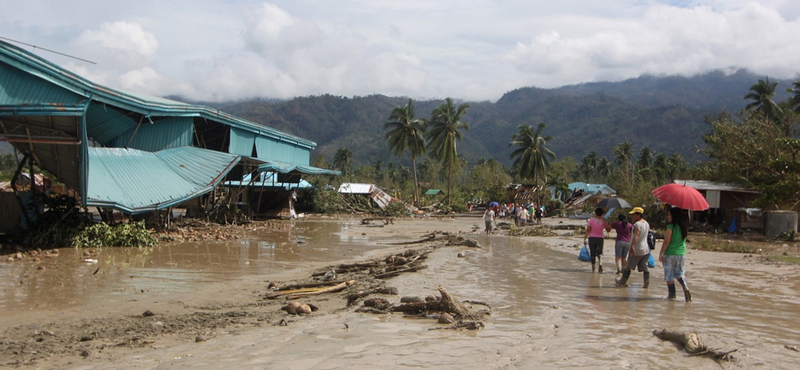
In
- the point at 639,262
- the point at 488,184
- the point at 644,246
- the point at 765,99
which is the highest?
the point at 765,99

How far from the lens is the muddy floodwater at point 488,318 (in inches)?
216

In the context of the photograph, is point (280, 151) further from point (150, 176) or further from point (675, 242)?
point (675, 242)

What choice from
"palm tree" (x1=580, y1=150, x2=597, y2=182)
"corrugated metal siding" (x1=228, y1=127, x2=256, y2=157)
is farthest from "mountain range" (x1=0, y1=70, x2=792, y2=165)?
"corrugated metal siding" (x1=228, y1=127, x2=256, y2=157)

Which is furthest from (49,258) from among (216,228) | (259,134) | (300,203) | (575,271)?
(300,203)

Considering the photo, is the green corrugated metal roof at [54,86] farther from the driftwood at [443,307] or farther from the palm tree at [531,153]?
the palm tree at [531,153]

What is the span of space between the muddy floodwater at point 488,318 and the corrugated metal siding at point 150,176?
180 cm

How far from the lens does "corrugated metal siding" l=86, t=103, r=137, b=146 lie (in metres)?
19.1

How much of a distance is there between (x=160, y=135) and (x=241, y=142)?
21.7ft

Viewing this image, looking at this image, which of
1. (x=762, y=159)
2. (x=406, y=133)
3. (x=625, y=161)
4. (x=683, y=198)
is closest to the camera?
(x=683, y=198)

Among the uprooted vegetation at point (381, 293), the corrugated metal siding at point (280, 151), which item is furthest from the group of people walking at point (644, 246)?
the corrugated metal siding at point (280, 151)

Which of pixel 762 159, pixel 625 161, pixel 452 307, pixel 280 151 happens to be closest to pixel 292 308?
pixel 452 307

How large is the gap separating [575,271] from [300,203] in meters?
31.0

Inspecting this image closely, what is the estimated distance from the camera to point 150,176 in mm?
19016

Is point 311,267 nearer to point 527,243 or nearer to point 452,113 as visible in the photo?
point 527,243
